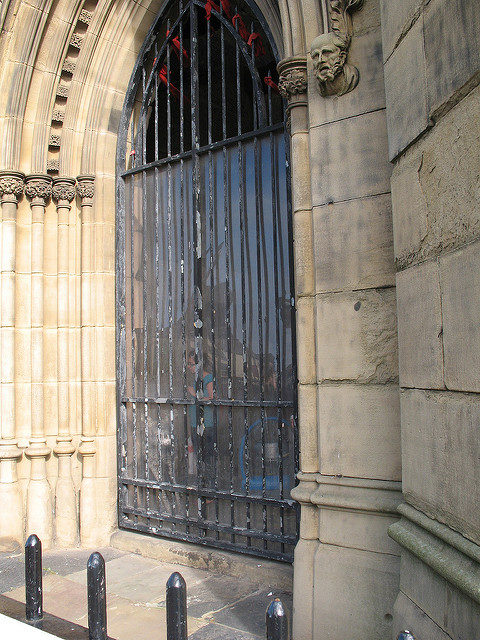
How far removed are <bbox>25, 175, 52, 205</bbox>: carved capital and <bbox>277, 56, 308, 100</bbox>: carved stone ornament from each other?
3.17 meters

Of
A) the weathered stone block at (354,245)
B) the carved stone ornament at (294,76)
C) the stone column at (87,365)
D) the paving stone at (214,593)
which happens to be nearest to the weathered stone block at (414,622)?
the weathered stone block at (354,245)

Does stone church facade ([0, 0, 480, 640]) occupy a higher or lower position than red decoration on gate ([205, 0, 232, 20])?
lower

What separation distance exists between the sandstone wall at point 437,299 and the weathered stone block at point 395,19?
0.01m

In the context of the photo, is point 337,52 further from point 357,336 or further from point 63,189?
point 63,189

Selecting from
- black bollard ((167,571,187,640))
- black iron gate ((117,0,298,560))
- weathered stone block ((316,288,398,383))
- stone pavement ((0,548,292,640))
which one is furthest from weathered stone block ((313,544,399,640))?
black bollard ((167,571,187,640))

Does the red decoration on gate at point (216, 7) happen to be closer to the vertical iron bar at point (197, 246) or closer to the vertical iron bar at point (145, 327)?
the vertical iron bar at point (197, 246)

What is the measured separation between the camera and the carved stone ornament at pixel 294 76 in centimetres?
396

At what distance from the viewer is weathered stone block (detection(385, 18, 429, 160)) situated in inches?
104

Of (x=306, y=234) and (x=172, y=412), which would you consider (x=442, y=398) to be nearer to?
(x=306, y=234)

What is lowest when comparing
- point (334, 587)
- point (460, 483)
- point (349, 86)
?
point (334, 587)

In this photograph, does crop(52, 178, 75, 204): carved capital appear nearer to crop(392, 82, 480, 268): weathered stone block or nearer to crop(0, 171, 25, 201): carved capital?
crop(0, 171, 25, 201): carved capital

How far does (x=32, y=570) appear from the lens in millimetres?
2941

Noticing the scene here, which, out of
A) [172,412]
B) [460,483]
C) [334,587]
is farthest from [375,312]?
[172,412]

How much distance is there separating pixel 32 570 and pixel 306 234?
252 cm
